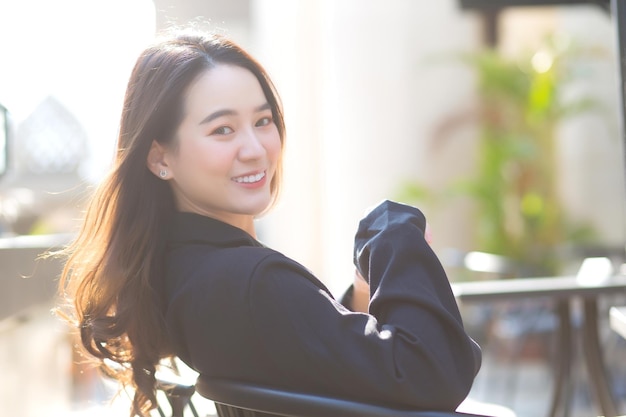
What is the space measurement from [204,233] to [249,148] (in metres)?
0.14

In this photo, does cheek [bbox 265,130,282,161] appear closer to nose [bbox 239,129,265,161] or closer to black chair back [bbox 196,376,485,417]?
nose [bbox 239,129,265,161]

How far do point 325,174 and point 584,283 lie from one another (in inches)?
167

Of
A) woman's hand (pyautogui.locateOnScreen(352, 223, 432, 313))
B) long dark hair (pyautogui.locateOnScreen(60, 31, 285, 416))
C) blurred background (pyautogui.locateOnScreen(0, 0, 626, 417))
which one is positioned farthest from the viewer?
blurred background (pyautogui.locateOnScreen(0, 0, 626, 417))

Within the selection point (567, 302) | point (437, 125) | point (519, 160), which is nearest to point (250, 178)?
point (567, 302)

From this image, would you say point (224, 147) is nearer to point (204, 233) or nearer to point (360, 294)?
point (204, 233)

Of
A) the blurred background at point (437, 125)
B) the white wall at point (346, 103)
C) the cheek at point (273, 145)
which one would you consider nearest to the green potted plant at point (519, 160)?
the blurred background at point (437, 125)

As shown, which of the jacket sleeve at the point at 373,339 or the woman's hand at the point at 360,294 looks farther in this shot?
the woman's hand at the point at 360,294

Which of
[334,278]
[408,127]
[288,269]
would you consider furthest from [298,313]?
[408,127]

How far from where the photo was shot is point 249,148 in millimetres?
1324

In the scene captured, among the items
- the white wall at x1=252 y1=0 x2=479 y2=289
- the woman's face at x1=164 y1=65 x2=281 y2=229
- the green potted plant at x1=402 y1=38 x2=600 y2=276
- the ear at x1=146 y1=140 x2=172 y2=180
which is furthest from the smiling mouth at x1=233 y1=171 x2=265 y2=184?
the green potted plant at x1=402 y1=38 x2=600 y2=276

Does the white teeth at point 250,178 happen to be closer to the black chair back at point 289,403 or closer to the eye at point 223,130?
the eye at point 223,130

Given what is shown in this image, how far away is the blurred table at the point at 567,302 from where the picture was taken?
245 cm

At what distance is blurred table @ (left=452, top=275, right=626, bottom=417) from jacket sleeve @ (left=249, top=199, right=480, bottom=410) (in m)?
1.25

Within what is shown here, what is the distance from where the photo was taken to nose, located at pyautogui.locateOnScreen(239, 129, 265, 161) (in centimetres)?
132
